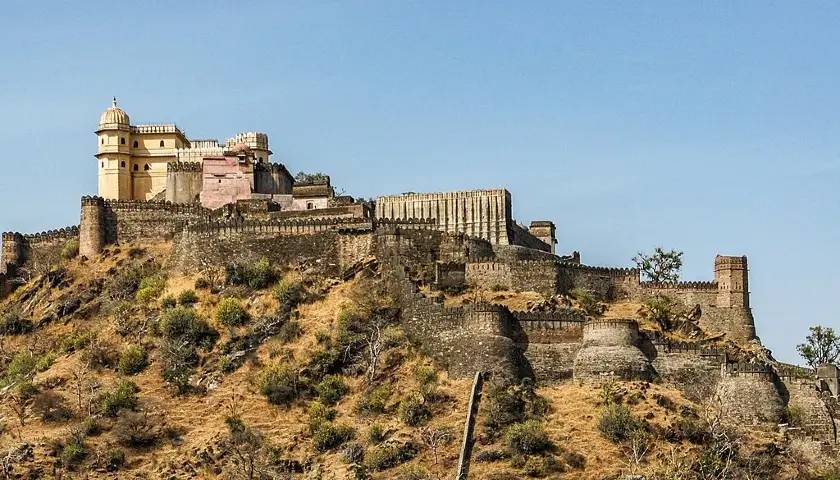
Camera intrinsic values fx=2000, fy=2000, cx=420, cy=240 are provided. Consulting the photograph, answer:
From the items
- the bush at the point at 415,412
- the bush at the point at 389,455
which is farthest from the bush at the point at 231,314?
the bush at the point at 389,455

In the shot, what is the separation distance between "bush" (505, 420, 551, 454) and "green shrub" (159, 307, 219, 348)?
47.1ft

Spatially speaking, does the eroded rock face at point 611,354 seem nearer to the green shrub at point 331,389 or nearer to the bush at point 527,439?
the bush at point 527,439

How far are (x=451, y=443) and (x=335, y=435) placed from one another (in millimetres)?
4268

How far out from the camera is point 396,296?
255ft

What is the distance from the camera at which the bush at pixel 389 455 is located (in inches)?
2721

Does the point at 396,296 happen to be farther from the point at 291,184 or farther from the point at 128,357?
the point at 291,184

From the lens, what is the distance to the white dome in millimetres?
95438

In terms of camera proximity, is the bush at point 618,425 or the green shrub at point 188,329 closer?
the bush at point 618,425

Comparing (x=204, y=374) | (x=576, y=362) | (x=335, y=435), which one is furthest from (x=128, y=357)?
(x=576, y=362)

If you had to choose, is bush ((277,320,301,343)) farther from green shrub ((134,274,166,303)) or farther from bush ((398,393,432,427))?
bush ((398,393,432,427))

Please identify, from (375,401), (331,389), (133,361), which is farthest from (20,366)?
(375,401)

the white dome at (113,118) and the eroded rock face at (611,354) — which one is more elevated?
the white dome at (113,118)

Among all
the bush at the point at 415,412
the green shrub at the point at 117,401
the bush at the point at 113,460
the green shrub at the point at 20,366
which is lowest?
the bush at the point at 113,460

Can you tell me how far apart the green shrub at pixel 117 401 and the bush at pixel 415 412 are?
10.3 meters
